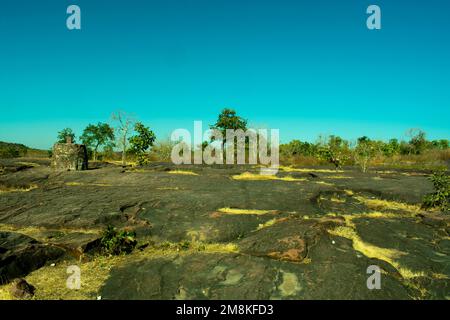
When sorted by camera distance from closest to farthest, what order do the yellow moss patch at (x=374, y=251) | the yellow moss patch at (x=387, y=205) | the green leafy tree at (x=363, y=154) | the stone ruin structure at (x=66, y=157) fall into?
the yellow moss patch at (x=374, y=251) < the yellow moss patch at (x=387, y=205) < the stone ruin structure at (x=66, y=157) < the green leafy tree at (x=363, y=154)

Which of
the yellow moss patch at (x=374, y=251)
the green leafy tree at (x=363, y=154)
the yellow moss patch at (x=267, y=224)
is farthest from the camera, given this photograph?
the green leafy tree at (x=363, y=154)

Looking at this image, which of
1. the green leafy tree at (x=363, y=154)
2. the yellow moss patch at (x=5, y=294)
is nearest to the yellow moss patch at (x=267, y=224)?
the yellow moss patch at (x=5, y=294)

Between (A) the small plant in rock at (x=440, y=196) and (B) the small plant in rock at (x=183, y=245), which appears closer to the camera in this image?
(B) the small plant in rock at (x=183, y=245)

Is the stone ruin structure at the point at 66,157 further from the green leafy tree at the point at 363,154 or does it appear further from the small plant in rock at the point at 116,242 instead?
the green leafy tree at the point at 363,154

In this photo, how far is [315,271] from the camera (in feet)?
22.2

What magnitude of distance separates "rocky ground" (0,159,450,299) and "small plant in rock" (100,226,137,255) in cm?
20

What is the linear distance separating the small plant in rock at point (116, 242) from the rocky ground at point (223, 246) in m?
0.20

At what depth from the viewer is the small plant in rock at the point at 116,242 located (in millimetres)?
8125

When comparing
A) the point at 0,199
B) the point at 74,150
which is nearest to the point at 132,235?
the point at 0,199

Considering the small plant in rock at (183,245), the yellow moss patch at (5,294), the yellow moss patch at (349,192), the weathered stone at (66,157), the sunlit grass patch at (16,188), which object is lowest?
the yellow moss patch at (5,294)

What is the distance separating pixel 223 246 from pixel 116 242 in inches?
106

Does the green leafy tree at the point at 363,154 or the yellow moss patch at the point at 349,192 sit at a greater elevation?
the green leafy tree at the point at 363,154
